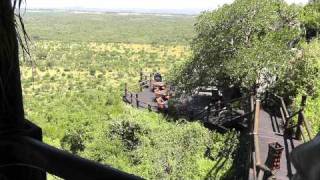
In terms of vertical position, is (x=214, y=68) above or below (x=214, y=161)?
above

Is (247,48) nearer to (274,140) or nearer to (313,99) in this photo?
(313,99)

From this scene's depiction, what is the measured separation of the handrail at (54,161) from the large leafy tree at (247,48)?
12.6 meters

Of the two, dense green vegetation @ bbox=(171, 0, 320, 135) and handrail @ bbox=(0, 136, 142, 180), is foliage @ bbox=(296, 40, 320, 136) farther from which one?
handrail @ bbox=(0, 136, 142, 180)

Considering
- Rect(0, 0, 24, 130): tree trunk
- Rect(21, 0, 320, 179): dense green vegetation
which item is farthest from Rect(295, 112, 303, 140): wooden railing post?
Rect(0, 0, 24, 130): tree trunk

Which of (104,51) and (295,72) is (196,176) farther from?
(104,51)

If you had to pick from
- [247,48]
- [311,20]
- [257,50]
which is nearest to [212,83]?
[247,48]

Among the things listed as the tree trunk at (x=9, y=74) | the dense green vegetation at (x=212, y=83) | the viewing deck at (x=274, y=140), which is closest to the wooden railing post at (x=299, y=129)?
the viewing deck at (x=274, y=140)

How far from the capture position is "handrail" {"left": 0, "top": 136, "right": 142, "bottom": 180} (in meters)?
1.21

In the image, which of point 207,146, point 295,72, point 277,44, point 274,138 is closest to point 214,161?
point 207,146

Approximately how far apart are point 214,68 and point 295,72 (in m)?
3.05

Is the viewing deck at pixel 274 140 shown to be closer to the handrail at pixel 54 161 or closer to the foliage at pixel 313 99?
the foliage at pixel 313 99

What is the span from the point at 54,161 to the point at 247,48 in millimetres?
14263

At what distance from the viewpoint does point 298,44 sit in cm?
1595

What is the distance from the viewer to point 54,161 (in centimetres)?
137
